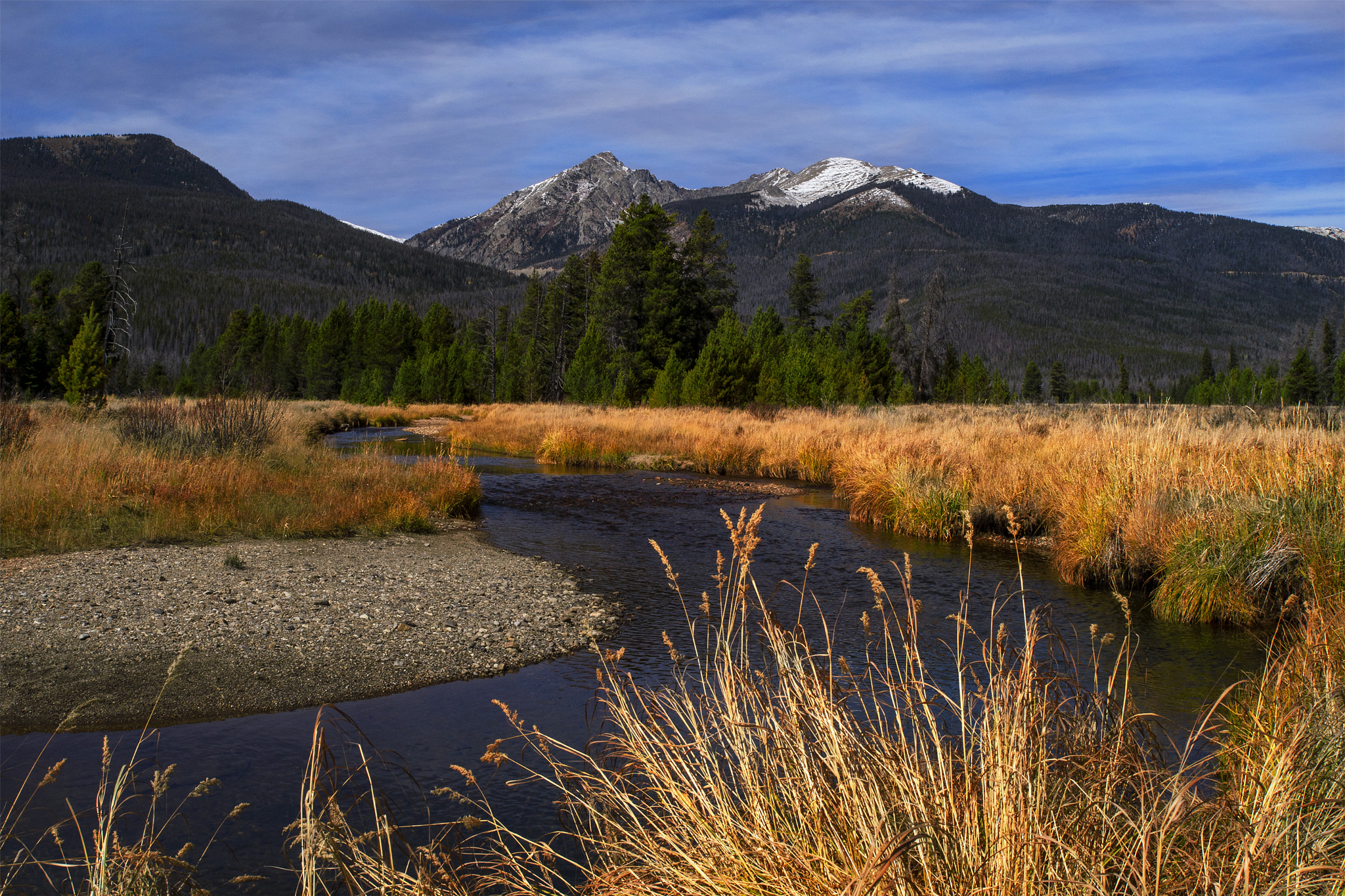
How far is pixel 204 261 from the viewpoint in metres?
163

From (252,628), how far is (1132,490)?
1026 centimetres

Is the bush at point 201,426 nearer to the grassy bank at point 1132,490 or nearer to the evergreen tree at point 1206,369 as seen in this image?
the grassy bank at point 1132,490

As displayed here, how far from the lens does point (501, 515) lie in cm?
1442

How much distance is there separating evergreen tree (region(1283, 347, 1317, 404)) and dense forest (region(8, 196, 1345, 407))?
0.25 meters

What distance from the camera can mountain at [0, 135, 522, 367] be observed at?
5039 inches

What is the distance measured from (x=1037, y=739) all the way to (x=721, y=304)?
52.4 metres

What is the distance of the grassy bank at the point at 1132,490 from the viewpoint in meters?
7.79

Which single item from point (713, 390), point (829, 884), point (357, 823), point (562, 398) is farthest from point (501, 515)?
point (562, 398)

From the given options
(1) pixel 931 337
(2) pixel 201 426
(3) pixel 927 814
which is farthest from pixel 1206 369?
(3) pixel 927 814

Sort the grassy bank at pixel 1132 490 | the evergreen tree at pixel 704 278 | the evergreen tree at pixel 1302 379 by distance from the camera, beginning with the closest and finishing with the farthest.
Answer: the grassy bank at pixel 1132 490, the evergreen tree at pixel 704 278, the evergreen tree at pixel 1302 379

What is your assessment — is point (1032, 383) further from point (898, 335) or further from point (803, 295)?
point (803, 295)

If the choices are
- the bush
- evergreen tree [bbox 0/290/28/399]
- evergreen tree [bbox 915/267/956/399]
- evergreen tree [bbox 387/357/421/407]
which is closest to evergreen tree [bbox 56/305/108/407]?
the bush

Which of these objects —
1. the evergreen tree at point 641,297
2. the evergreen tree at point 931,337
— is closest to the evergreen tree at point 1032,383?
the evergreen tree at point 931,337

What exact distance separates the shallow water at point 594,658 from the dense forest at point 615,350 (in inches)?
756
